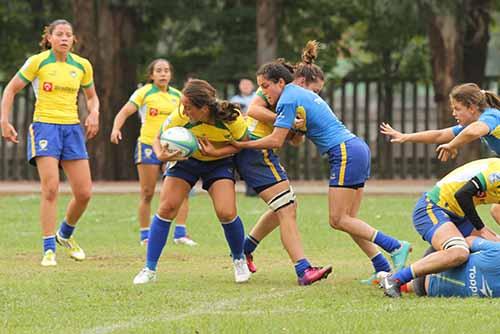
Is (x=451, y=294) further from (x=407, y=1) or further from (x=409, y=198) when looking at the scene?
(x=407, y=1)

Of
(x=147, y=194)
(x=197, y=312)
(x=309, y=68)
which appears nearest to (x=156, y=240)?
(x=197, y=312)

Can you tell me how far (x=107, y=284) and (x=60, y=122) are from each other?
2457 millimetres

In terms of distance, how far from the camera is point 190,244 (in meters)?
14.2

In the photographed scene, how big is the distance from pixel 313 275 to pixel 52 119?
3394 mm

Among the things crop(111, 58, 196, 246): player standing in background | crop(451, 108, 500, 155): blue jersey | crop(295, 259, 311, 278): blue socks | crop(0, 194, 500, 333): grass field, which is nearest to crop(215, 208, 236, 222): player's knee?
crop(0, 194, 500, 333): grass field

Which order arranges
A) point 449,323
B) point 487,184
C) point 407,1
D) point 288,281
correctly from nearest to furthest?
point 449,323
point 487,184
point 288,281
point 407,1

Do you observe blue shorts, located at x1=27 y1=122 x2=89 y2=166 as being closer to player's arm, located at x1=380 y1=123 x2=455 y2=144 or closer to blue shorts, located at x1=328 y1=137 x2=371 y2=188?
blue shorts, located at x1=328 y1=137 x2=371 y2=188

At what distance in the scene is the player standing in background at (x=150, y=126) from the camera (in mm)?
14305

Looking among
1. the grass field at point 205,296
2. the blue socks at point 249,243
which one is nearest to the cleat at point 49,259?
the grass field at point 205,296

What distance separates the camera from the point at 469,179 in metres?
9.43

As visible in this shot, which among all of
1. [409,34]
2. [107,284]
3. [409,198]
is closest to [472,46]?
[409,34]

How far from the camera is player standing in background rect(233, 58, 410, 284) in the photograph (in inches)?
408

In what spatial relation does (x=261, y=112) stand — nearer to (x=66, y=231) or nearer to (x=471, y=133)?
(x=471, y=133)

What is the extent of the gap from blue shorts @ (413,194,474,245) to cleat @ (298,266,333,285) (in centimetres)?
86
